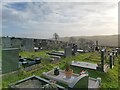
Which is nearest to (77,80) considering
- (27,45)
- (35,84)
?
(35,84)

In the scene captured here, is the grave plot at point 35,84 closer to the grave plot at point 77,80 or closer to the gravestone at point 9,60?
the grave plot at point 77,80

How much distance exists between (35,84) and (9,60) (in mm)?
2982

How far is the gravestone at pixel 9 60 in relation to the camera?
6.68 m

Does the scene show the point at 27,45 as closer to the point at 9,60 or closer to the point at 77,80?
the point at 9,60

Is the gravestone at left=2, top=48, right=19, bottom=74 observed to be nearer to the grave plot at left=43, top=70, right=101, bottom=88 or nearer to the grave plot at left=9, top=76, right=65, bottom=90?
the grave plot at left=43, top=70, right=101, bottom=88

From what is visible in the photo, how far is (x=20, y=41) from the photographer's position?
46.2 ft

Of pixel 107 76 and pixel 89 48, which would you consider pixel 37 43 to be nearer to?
pixel 89 48

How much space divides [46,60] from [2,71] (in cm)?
343

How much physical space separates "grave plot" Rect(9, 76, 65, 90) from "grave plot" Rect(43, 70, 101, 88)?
18.3 inches

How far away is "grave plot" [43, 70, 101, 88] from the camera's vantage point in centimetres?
404

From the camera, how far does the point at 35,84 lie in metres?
4.45

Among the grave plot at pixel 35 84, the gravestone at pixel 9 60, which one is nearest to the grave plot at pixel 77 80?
the grave plot at pixel 35 84

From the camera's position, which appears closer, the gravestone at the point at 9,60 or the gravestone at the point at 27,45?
the gravestone at the point at 9,60

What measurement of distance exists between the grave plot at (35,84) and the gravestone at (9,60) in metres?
2.31
